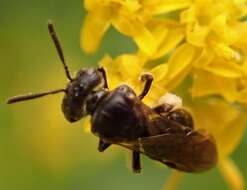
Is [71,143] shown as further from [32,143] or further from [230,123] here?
[230,123]

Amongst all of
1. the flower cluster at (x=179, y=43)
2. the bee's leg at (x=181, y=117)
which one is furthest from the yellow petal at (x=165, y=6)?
the bee's leg at (x=181, y=117)

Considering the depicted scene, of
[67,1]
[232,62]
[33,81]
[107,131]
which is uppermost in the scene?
[67,1]

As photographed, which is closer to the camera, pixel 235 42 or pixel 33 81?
pixel 235 42

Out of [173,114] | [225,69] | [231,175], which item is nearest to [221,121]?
[231,175]

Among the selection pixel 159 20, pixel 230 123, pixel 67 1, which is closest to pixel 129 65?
pixel 159 20

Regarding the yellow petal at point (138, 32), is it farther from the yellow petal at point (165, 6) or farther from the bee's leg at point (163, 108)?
the bee's leg at point (163, 108)

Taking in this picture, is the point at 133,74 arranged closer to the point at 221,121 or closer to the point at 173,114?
the point at 173,114

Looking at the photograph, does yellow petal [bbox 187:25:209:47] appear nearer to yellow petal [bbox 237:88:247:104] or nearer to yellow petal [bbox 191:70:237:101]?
yellow petal [bbox 191:70:237:101]
